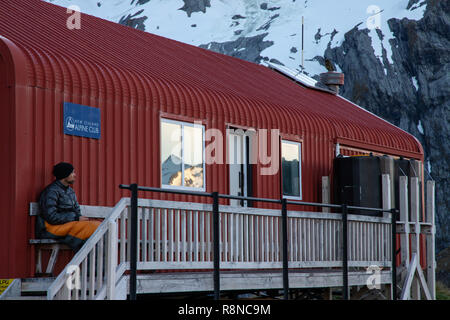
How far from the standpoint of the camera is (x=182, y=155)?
54.5 feet

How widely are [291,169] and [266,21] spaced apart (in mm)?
95712

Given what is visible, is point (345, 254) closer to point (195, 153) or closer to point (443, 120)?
point (195, 153)

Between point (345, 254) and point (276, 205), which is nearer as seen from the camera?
point (345, 254)

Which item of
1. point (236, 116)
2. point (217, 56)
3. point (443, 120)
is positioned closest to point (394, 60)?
point (443, 120)

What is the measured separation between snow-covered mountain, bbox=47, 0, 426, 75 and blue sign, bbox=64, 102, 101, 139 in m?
53.2

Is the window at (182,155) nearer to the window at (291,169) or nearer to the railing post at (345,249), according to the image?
the railing post at (345,249)

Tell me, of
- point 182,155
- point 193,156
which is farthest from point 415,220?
point 182,155

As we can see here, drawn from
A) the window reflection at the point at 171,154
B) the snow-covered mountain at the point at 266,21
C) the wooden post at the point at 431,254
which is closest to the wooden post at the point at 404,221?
the wooden post at the point at 431,254

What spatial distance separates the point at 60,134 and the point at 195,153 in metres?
3.54

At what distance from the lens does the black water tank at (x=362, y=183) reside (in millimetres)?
20062
